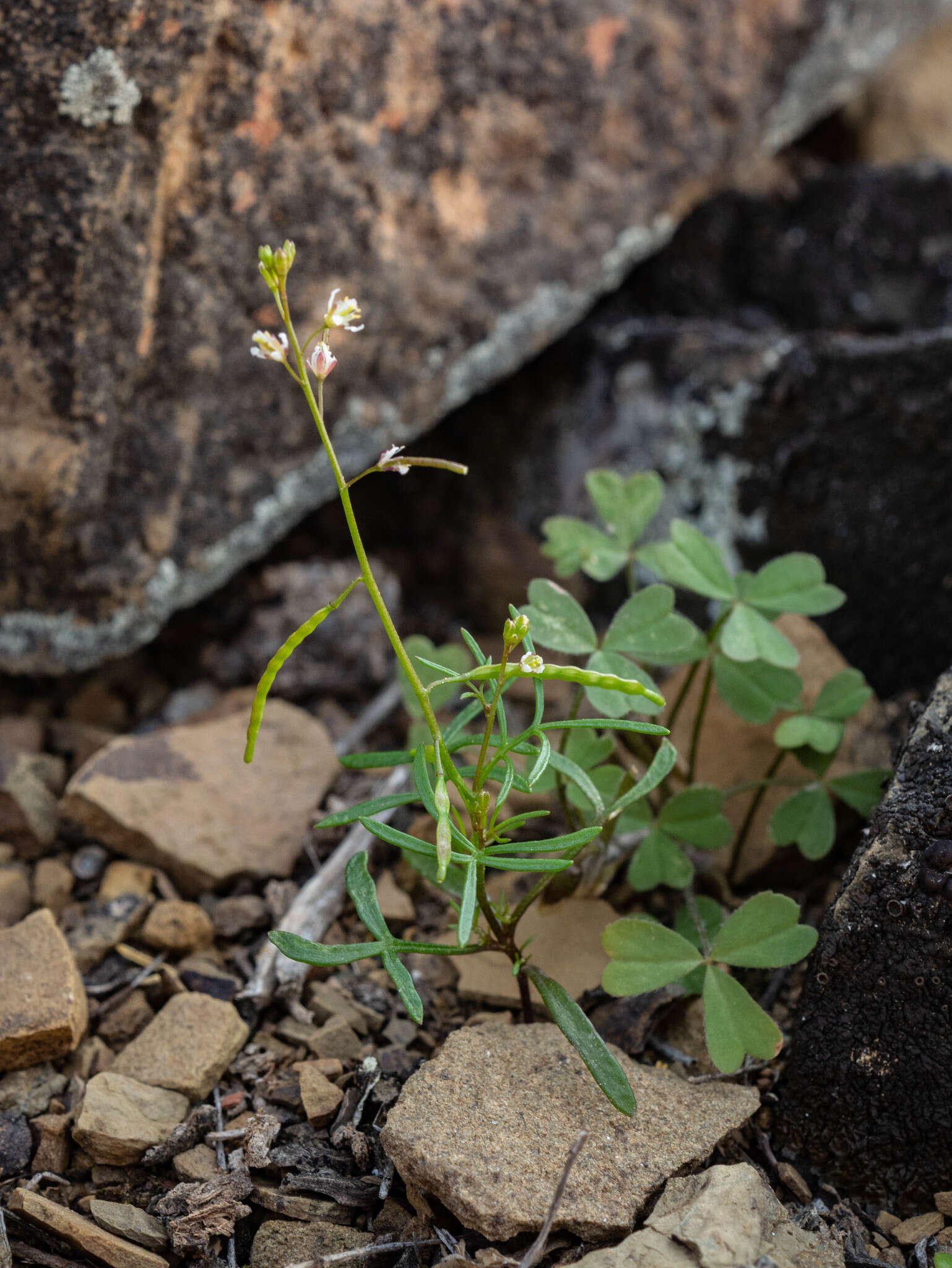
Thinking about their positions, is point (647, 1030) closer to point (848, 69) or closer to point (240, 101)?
point (240, 101)

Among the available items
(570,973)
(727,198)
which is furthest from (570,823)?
(727,198)

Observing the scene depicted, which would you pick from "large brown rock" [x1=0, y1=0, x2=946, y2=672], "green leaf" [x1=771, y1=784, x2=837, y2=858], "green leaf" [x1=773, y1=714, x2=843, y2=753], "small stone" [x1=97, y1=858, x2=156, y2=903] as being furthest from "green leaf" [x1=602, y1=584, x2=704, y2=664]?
"small stone" [x1=97, y1=858, x2=156, y2=903]

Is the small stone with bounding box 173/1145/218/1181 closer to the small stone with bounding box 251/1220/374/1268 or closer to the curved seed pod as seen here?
the small stone with bounding box 251/1220/374/1268

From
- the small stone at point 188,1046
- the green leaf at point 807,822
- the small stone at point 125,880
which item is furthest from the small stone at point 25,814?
the green leaf at point 807,822

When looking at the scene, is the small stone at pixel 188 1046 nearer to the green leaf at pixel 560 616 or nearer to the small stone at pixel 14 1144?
the small stone at pixel 14 1144

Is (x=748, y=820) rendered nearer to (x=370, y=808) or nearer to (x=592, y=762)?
(x=592, y=762)

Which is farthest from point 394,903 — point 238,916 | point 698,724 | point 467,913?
point 467,913
